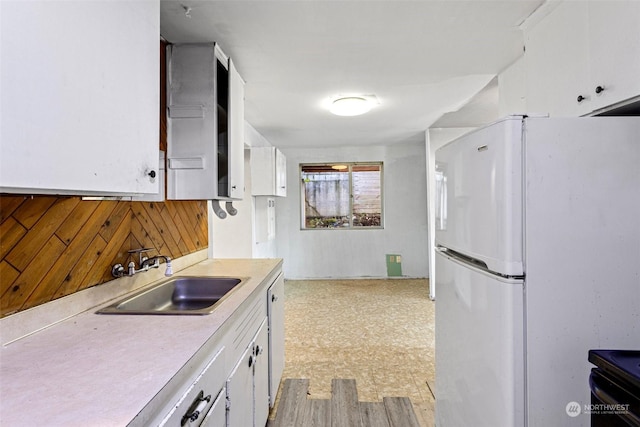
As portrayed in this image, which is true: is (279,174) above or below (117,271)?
above

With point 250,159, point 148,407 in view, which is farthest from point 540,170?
point 250,159

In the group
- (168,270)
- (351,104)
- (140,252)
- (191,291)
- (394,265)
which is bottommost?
(394,265)

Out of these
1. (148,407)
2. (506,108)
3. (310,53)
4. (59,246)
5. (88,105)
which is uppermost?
(310,53)

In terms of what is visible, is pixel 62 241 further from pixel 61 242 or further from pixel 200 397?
pixel 200 397

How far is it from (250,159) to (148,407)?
12.4 feet

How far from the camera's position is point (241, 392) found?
1414mm

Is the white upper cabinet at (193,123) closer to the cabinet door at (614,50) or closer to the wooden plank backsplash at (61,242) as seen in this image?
the wooden plank backsplash at (61,242)

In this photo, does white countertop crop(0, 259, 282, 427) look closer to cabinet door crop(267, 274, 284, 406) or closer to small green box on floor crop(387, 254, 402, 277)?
cabinet door crop(267, 274, 284, 406)

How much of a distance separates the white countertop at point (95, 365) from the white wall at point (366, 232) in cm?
466

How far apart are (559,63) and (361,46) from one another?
1122mm

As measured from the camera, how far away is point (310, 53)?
225 centimetres

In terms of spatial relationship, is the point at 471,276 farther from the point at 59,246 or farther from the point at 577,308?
the point at 59,246

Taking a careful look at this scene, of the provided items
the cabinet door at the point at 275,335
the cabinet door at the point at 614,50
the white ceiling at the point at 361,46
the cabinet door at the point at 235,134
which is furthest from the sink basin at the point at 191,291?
Answer: the cabinet door at the point at 614,50

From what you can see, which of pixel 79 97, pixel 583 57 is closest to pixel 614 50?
pixel 583 57
